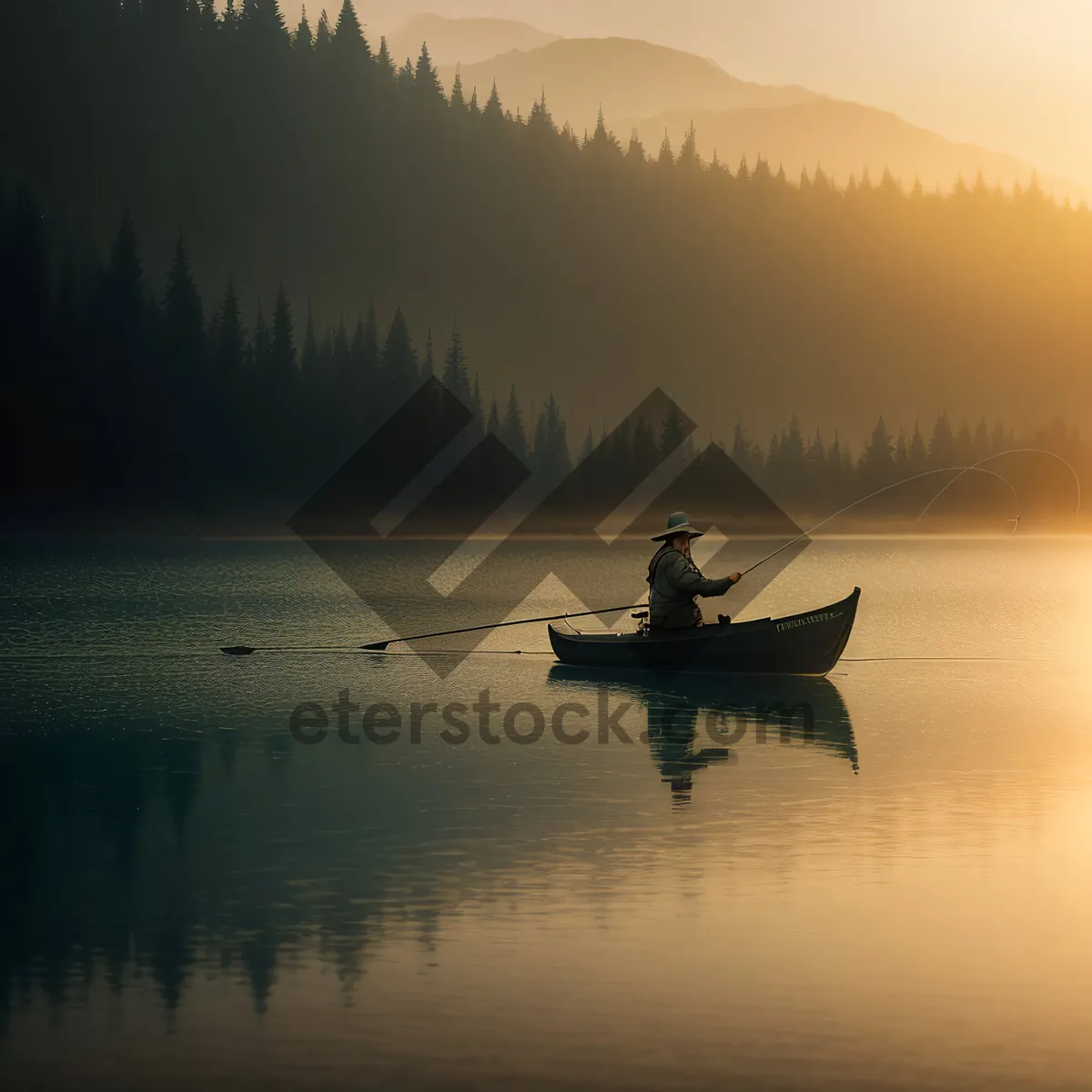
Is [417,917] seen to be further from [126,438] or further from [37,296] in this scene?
[37,296]

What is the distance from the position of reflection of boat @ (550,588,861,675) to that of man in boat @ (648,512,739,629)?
241mm

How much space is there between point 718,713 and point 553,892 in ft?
41.5

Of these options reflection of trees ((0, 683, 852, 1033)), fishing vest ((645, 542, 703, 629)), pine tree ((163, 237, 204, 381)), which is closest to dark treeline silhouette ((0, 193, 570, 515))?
pine tree ((163, 237, 204, 381))

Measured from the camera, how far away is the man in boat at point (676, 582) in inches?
1026

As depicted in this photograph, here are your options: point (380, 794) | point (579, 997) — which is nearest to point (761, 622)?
point (380, 794)

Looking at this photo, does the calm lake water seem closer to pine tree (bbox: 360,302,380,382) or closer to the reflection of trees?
the reflection of trees

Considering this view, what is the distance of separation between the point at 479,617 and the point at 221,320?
11496cm

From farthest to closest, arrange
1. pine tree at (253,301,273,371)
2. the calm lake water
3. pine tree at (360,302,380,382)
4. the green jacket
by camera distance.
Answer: pine tree at (360,302,380,382)
pine tree at (253,301,273,371)
the green jacket
the calm lake water

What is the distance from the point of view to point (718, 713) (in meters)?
25.0

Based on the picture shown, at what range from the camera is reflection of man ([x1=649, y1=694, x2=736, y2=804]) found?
18.3 metres

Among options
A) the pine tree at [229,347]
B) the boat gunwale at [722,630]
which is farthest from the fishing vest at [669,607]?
the pine tree at [229,347]

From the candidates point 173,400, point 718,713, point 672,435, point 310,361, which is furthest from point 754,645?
point 310,361

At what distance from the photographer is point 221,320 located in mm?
154875

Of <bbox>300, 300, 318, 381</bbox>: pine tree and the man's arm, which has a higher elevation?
<bbox>300, 300, 318, 381</bbox>: pine tree
